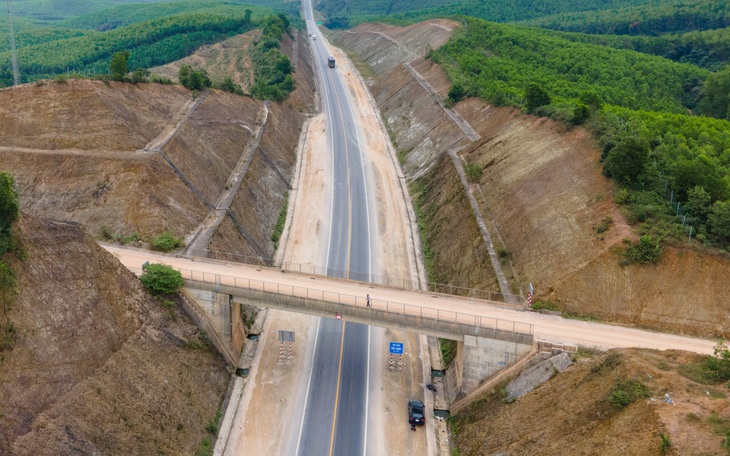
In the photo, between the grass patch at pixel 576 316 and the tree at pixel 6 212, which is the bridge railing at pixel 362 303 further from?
the tree at pixel 6 212

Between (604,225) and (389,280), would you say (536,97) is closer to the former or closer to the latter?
(604,225)

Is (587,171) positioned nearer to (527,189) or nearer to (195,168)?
(527,189)

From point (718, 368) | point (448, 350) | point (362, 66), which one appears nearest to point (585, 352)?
point (718, 368)

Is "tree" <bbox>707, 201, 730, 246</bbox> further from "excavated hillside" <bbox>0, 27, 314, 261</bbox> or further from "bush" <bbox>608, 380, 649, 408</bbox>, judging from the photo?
"excavated hillside" <bbox>0, 27, 314, 261</bbox>

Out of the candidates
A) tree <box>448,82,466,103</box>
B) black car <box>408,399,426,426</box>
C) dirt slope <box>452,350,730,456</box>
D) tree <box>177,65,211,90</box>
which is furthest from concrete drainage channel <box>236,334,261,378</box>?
tree <box>448,82,466,103</box>

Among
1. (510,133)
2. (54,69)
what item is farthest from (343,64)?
(510,133)

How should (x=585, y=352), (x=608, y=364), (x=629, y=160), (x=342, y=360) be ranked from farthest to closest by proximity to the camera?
(x=629, y=160)
(x=342, y=360)
(x=585, y=352)
(x=608, y=364)
